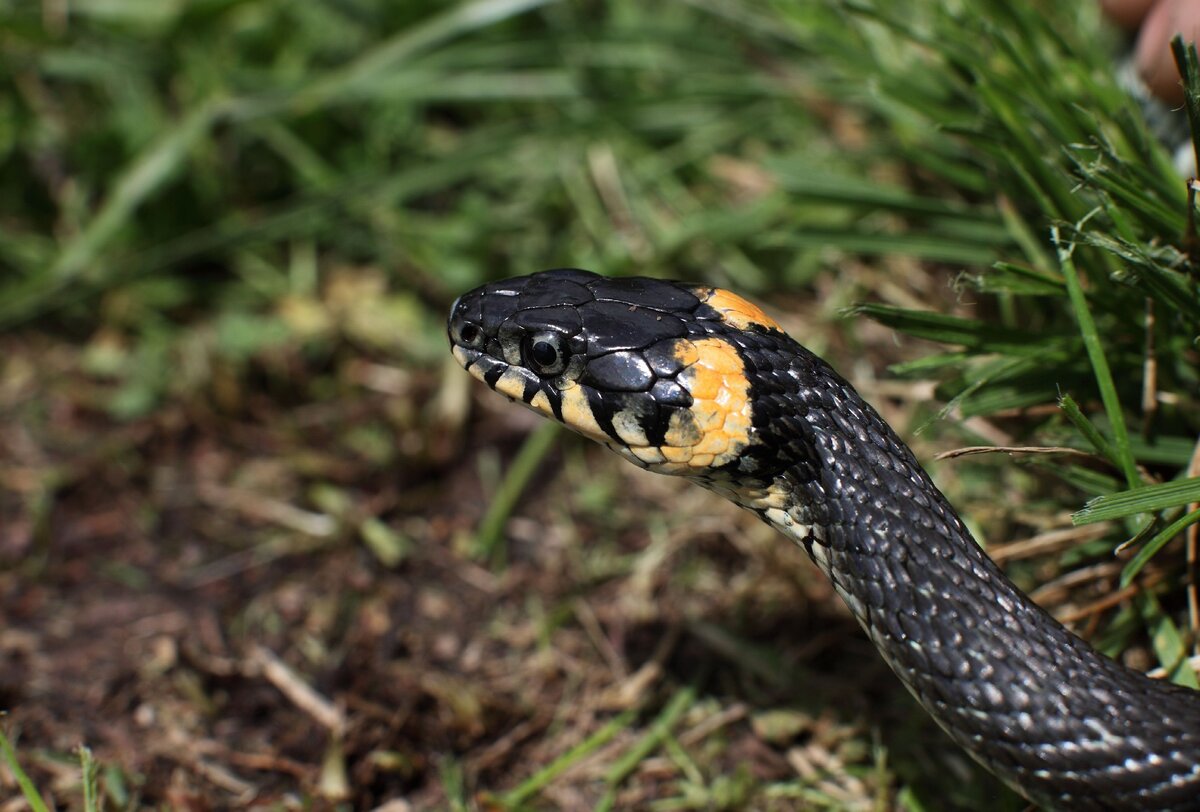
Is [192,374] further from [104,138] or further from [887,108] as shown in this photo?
[887,108]

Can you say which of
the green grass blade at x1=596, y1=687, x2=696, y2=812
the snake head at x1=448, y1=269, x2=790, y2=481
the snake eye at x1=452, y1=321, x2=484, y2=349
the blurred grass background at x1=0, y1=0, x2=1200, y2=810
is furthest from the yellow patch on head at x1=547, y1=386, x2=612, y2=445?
the green grass blade at x1=596, y1=687, x2=696, y2=812

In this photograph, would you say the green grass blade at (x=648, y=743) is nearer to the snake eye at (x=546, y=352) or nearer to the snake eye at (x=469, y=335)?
the snake eye at (x=546, y=352)

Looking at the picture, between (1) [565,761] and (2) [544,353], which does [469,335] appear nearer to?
(2) [544,353]

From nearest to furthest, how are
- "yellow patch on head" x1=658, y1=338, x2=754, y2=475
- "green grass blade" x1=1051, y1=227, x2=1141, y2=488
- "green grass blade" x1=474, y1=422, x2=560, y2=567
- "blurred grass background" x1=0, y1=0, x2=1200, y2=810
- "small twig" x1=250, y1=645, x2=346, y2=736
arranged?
"green grass blade" x1=1051, y1=227, x2=1141, y2=488 < "yellow patch on head" x1=658, y1=338, x2=754, y2=475 < "blurred grass background" x1=0, y1=0, x2=1200, y2=810 < "small twig" x1=250, y1=645, x2=346, y2=736 < "green grass blade" x1=474, y1=422, x2=560, y2=567

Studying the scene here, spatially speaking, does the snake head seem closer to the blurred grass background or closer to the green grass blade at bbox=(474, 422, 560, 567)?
the blurred grass background

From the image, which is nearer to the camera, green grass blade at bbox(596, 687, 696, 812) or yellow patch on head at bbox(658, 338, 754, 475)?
yellow patch on head at bbox(658, 338, 754, 475)

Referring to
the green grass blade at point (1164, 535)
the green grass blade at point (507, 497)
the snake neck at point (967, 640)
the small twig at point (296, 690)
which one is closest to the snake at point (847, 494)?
the snake neck at point (967, 640)

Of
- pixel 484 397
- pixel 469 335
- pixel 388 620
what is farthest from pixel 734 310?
pixel 484 397
